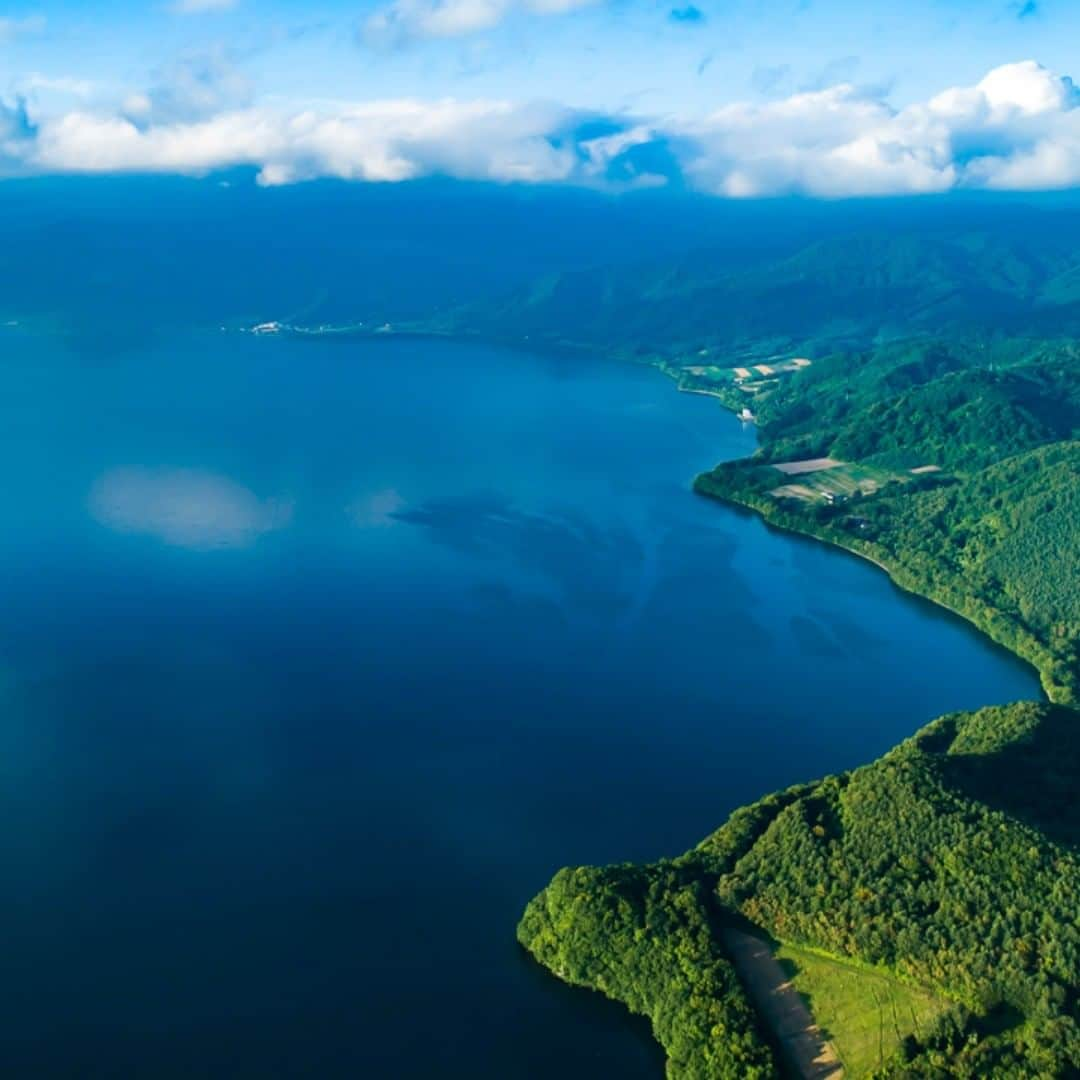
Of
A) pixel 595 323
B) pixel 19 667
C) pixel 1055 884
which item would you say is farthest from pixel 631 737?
pixel 595 323

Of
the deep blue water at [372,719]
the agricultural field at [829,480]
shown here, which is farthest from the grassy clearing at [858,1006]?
the agricultural field at [829,480]

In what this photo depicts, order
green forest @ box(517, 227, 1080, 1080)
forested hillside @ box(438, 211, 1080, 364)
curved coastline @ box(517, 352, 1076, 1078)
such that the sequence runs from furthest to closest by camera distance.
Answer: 1. forested hillside @ box(438, 211, 1080, 364)
2. green forest @ box(517, 227, 1080, 1080)
3. curved coastline @ box(517, 352, 1076, 1078)

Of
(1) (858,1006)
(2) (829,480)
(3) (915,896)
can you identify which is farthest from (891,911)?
(2) (829,480)

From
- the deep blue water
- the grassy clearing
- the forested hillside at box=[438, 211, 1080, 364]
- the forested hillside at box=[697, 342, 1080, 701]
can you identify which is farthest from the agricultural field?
the forested hillside at box=[438, 211, 1080, 364]

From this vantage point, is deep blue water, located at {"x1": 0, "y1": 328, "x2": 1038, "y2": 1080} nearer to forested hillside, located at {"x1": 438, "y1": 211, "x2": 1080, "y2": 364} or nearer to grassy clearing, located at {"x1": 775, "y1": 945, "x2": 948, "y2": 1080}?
grassy clearing, located at {"x1": 775, "y1": 945, "x2": 948, "y2": 1080}

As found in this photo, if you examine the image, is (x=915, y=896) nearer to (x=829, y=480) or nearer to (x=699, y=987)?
(x=699, y=987)

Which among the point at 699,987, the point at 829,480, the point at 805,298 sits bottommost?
the point at 829,480
